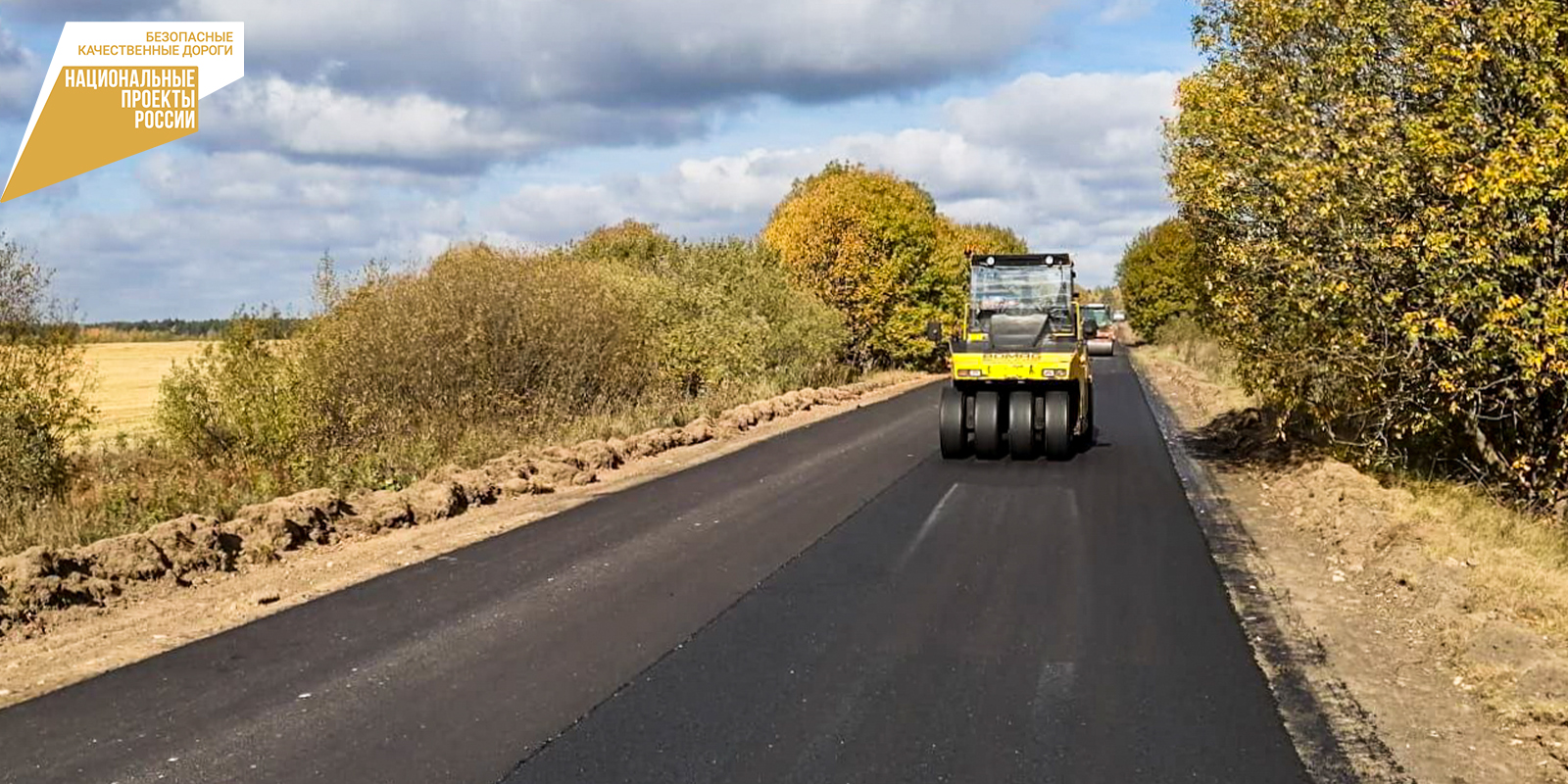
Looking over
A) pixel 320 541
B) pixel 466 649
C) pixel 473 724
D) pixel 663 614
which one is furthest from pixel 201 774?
pixel 320 541

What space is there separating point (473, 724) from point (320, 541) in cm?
637

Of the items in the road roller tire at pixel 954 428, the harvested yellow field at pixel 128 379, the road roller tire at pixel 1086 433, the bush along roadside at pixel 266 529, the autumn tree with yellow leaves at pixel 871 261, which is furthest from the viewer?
the autumn tree with yellow leaves at pixel 871 261

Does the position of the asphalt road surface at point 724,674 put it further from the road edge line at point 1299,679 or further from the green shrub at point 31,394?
the green shrub at point 31,394

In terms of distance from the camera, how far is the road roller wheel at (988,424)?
17.8 metres

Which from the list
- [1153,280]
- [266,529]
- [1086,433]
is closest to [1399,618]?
[266,529]

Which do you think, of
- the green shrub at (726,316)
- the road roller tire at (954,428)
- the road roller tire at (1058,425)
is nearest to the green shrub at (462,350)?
the green shrub at (726,316)

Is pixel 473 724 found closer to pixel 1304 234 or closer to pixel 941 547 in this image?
pixel 941 547

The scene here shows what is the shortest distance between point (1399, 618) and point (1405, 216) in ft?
17.0

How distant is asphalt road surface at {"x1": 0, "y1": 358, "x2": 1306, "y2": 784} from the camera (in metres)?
5.77

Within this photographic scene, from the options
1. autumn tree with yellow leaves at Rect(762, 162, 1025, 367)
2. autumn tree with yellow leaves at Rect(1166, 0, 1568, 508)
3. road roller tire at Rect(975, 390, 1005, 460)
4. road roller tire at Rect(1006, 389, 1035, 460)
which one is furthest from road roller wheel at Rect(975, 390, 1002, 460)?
autumn tree with yellow leaves at Rect(762, 162, 1025, 367)

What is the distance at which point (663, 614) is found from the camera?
8.63 meters

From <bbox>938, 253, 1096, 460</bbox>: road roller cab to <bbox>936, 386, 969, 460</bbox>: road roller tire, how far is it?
15 millimetres

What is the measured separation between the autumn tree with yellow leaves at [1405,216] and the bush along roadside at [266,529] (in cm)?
918

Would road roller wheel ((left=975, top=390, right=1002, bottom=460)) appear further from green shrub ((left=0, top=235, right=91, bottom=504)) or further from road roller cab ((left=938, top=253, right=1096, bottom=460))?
green shrub ((left=0, top=235, right=91, bottom=504))
